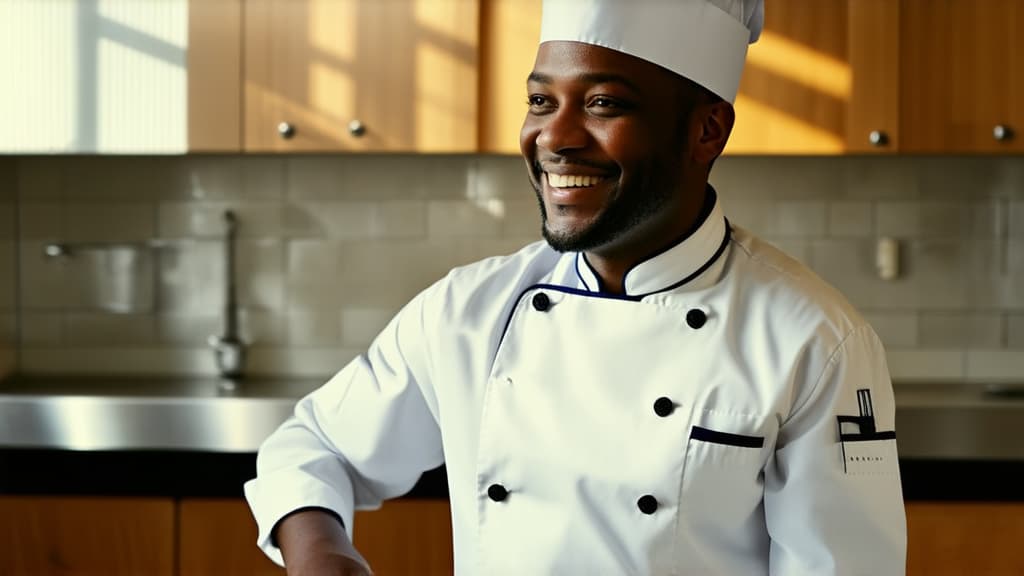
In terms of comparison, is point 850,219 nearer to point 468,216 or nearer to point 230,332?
point 468,216

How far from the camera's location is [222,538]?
110 inches

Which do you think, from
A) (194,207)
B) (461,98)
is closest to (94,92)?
(194,207)

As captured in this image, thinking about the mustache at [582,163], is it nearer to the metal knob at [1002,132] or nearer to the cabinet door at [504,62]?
the cabinet door at [504,62]

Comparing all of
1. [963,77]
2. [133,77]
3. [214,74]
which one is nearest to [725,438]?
[963,77]

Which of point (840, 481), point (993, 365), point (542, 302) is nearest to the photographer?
point (840, 481)

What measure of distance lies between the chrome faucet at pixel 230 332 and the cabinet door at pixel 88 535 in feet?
1.90

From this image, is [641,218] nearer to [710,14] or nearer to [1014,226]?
[710,14]

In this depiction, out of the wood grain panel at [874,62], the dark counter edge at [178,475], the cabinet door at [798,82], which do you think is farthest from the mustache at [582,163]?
the wood grain panel at [874,62]

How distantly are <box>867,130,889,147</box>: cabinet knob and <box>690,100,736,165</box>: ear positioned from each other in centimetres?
159

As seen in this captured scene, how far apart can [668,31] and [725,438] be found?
487 mm

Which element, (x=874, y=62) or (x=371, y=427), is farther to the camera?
(x=874, y=62)

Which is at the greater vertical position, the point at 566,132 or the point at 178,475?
the point at 566,132

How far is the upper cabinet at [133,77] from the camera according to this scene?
3.02 meters

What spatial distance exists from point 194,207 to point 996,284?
91.2 inches
